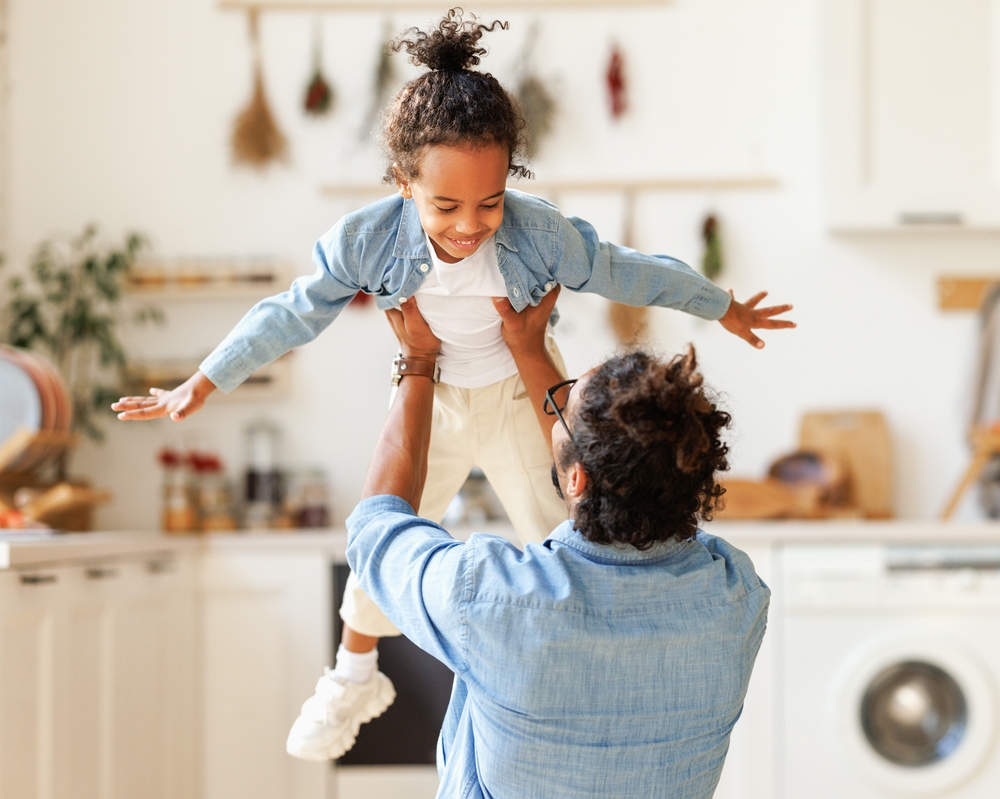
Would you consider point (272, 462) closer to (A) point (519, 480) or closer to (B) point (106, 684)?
(B) point (106, 684)

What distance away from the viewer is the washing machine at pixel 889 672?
2684mm

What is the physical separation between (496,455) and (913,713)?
1.83 m

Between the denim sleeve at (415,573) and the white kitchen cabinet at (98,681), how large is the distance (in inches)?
36.6

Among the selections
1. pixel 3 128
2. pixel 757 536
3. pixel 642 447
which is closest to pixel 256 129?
pixel 3 128

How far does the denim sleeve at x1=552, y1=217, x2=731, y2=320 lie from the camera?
1.34 m

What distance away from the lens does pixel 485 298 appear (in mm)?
1358

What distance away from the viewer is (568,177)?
3.32m

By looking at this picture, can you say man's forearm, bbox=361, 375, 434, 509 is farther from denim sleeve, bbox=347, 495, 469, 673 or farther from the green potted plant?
the green potted plant

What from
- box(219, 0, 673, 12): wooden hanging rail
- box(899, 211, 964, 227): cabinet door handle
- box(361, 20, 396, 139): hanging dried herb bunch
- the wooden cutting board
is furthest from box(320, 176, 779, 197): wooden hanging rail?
the wooden cutting board

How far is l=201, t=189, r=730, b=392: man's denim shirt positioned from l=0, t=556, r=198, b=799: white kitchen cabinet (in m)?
0.73

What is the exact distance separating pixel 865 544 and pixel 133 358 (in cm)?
218

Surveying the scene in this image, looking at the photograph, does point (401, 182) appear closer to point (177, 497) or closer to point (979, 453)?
point (177, 497)

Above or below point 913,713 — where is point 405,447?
above

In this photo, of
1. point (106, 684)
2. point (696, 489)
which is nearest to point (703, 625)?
point (696, 489)
